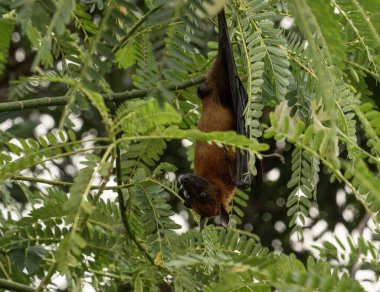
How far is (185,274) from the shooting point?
2154 mm

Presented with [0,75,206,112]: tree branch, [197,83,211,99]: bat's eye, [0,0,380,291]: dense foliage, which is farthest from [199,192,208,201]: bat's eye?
[0,75,206,112]: tree branch

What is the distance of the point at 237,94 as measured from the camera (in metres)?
3.05

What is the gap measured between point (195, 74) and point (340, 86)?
105 cm

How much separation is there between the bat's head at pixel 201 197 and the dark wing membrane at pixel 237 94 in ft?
0.34

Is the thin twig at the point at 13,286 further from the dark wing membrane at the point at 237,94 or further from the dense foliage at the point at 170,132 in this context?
the dark wing membrane at the point at 237,94

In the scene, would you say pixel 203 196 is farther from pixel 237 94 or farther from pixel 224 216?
pixel 237 94

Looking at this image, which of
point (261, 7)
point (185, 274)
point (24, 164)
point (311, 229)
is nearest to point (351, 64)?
point (261, 7)

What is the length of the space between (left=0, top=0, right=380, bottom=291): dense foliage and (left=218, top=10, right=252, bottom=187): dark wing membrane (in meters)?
0.05

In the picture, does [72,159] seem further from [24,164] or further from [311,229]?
[24,164]

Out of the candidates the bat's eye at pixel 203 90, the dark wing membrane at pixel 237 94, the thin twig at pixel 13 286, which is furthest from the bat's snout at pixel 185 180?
the thin twig at pixel 13 286

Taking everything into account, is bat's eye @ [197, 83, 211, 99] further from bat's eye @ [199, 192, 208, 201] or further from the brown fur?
bat's eye @ [199, 192, 208, 201]

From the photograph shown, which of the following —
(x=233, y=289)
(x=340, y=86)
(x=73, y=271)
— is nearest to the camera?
(x=233, y=289)

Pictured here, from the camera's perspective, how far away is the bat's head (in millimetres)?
2961

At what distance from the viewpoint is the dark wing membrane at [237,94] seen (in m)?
2.82
